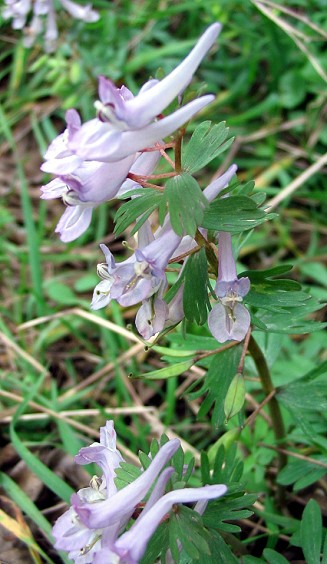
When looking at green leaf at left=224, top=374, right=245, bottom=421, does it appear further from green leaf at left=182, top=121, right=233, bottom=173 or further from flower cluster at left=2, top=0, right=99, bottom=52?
flower cluster at left=2, top=0, right=99, bottom=52

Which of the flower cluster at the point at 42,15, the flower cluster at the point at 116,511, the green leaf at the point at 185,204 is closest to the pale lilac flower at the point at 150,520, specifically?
the flower cluster at the point at 116,511

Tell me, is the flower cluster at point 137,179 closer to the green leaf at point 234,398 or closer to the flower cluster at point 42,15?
the green leaf at point 234,398

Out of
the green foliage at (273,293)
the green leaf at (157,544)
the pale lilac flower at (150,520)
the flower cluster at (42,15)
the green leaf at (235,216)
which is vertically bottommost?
the green leaf at (157,544)

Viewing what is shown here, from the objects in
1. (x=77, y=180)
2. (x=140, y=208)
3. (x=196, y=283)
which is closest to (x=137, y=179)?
(x=140, y=208)

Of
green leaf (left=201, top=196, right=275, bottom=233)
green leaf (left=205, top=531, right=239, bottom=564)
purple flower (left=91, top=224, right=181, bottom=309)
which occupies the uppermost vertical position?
green leaf (left=201, top=196, right=275, bottom=233)

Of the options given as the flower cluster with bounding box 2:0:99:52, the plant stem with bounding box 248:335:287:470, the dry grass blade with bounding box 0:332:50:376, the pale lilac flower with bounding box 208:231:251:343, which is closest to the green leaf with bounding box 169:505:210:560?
the pale lilac flower with bounding box 208:231:251:343

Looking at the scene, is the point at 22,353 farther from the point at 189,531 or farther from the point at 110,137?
the point at 110,137
